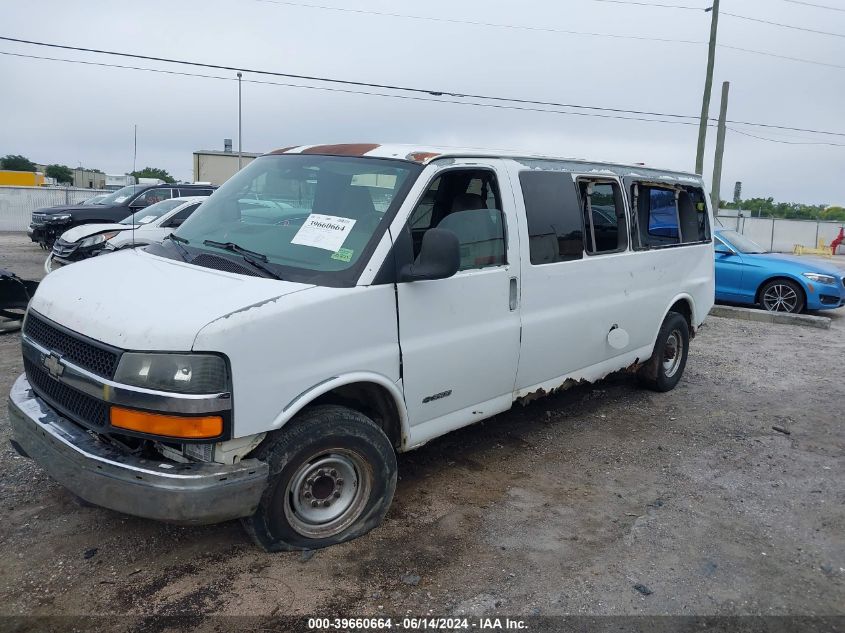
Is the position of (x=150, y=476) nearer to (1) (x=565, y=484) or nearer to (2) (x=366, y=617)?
(2) (x=366, y=617)

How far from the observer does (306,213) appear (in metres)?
3.99

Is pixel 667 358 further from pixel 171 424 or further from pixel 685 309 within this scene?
pixel 171 424

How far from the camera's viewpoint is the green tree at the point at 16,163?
72438 mm

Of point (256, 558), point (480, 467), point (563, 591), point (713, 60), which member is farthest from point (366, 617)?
point (713, 60)

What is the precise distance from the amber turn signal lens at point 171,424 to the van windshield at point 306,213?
87cm

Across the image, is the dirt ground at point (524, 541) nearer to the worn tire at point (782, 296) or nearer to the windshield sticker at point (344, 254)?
the windshield sticker at point (344, 254)

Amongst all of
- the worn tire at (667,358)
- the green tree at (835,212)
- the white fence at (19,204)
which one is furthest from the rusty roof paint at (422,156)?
the green tree at (835,212)

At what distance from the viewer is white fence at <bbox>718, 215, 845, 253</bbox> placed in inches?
1315

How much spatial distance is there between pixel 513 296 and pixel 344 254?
1.32m

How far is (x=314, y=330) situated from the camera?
3324mm

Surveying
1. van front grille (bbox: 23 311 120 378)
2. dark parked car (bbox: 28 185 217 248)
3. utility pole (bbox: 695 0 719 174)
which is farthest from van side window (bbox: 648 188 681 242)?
utility pole (bbox: 695 0 719 174)

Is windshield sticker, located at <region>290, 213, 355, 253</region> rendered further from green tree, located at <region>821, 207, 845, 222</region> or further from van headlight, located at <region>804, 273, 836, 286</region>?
green tree, located at <region>821, 207, 845, 222</region>

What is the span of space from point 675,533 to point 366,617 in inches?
77.8

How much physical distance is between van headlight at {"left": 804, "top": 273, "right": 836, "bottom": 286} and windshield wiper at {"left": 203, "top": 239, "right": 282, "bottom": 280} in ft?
35.6
